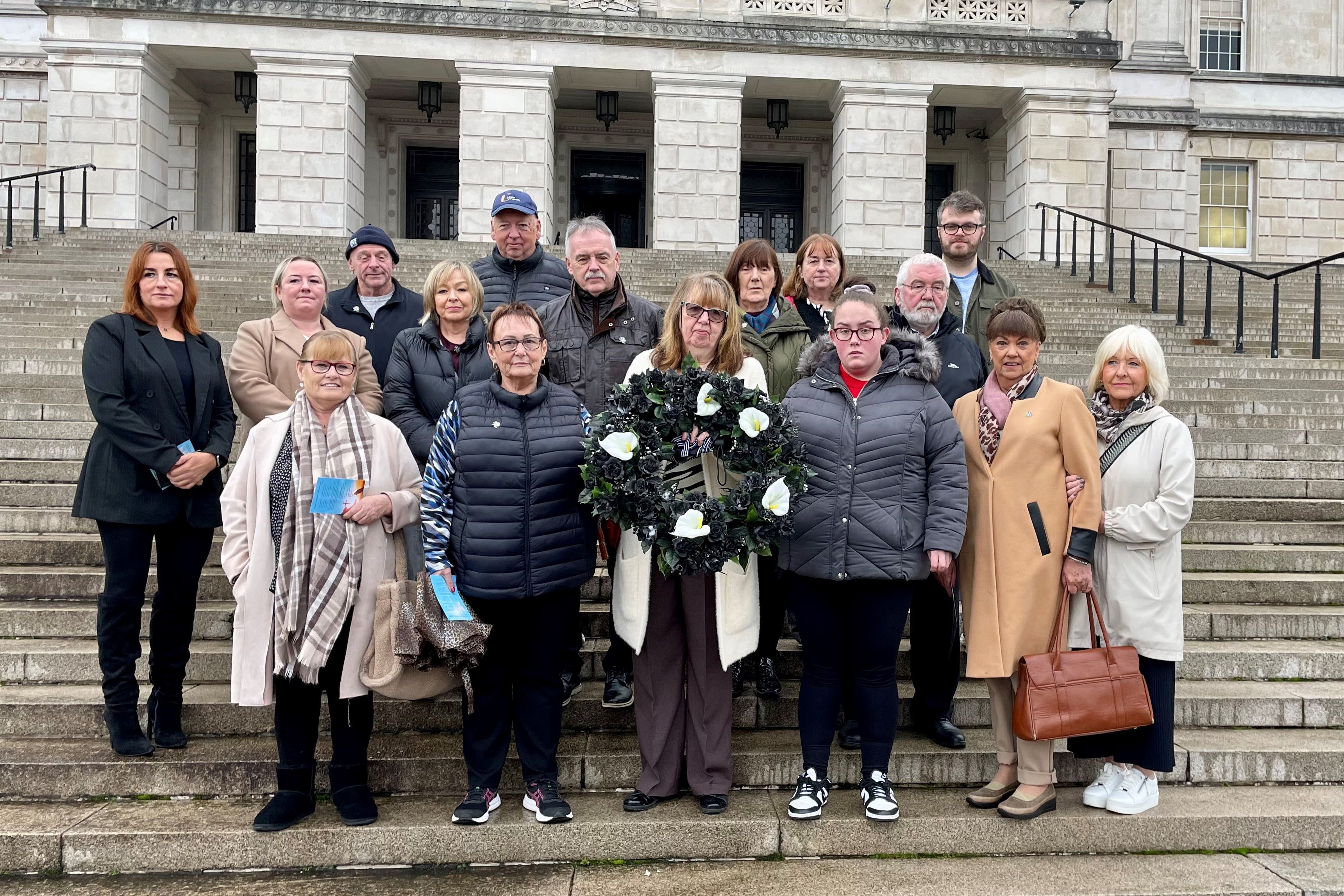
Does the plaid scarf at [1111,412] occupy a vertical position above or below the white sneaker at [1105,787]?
above

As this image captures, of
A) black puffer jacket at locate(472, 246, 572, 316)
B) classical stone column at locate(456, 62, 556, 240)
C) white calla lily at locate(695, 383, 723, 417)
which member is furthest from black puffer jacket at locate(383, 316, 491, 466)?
classical stone column at locate(456, 62, 556, 240)

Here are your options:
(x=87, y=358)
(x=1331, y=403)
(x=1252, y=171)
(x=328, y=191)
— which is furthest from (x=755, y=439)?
(x=1252, y=171)

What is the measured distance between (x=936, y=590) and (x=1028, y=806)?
101 centimetres

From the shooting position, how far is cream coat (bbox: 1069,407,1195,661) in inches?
165

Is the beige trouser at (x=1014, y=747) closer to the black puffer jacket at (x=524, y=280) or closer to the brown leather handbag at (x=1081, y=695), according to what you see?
the brown leather handbag at (x=1081, y=695)

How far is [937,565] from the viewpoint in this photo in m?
4.04

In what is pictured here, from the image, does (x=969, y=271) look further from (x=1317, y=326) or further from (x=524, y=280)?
(x=1317, y=326)

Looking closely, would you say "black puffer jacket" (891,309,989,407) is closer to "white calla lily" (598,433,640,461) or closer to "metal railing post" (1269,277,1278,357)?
"white calla lily" (598,433,640,461)

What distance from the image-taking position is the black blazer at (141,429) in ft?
14.3

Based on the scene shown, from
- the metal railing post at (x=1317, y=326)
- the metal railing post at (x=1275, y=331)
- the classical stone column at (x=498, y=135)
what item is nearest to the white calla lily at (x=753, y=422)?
the metal railing post at (x=1275, y=331)

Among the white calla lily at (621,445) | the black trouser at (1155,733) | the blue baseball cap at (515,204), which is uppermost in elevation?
the blue baseball cap at (515,204)

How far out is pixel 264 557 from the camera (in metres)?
4.09

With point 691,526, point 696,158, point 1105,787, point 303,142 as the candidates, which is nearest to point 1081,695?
point 1105,787

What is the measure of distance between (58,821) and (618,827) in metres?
Answer: 2.35
